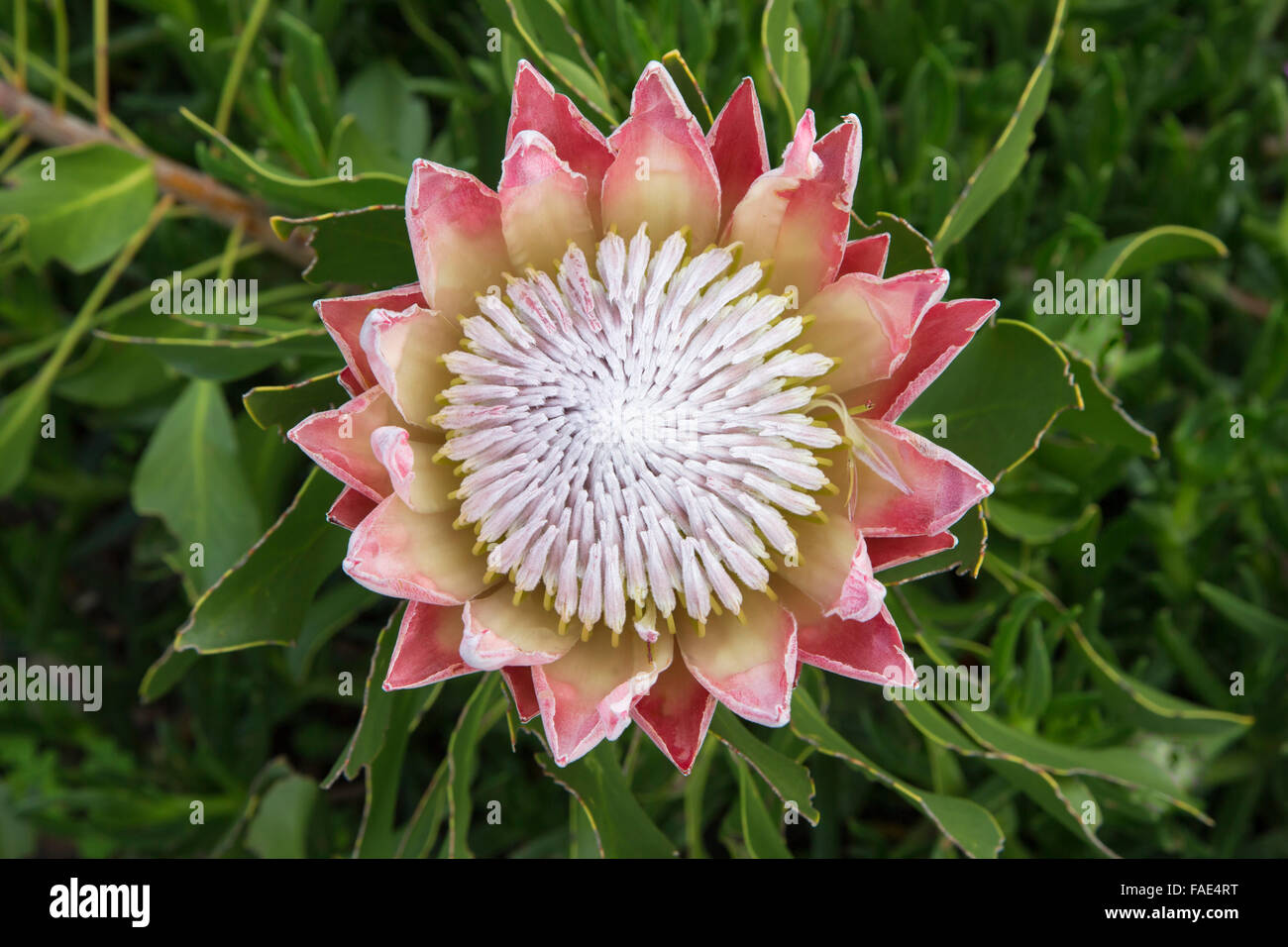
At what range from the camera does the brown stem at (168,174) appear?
2393mm

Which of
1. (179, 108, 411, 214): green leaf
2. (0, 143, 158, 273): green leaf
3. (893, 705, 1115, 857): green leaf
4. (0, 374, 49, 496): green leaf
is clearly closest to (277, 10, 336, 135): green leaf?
(0, 143, 158, 273): green leaf

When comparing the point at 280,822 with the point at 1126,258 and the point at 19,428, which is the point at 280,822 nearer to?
the point at 19,428

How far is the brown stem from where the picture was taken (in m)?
2.39

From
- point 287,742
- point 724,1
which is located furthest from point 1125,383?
point 287,742

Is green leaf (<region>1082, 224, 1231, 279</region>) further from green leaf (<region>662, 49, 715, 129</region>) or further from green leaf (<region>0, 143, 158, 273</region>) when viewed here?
green leaf (<region>0, 143, 158, 273</region>)

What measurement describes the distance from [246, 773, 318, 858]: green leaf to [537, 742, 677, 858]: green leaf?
2.65ft

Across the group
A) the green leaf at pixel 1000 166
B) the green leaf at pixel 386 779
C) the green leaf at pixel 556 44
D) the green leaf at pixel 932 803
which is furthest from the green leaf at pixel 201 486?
the green leaf at pixel 1000 166

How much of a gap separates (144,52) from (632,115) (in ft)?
7.49

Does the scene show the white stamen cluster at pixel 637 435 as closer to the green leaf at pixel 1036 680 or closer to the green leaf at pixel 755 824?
the green leaf at pixel 755 824

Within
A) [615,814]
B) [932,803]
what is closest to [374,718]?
[615,814]

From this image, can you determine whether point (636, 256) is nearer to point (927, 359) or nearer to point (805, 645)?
point (927, 359)

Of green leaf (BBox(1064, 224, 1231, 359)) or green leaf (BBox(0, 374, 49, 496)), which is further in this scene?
green leaf (BBox(0, 374, 49, 496))

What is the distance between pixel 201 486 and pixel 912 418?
1473 mm

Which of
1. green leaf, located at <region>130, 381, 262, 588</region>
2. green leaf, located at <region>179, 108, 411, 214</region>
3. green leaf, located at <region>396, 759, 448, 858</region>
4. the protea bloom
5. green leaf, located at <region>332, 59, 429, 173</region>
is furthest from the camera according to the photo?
green leaf, located at <region>332, 59, 429, 173</region>
